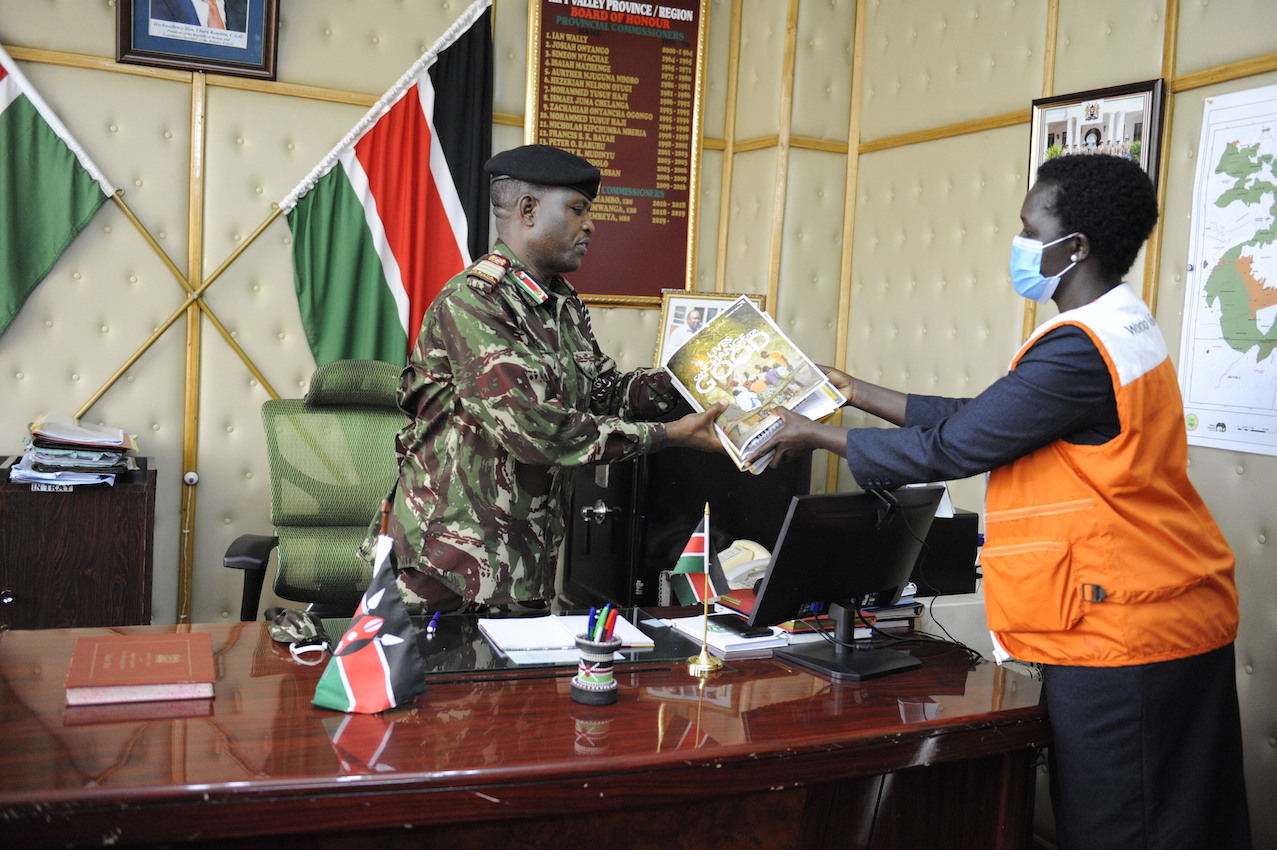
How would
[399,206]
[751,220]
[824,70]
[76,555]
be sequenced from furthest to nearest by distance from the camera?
[751,220], [824,70], [399,206], [76,555]

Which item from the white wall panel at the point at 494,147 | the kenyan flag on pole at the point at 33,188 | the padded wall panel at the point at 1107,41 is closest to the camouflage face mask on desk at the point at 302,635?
the white wall panel at the point at 494,147

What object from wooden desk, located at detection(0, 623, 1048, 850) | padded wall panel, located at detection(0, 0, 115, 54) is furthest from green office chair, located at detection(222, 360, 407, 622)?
padded wall panel, located at detection(0, 0, 115, 54)

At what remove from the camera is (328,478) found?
323 cm

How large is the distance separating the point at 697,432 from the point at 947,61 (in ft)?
7.30

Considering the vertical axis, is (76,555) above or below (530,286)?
below

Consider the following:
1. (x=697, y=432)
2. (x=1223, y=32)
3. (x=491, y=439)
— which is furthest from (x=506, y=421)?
(x=1223, y=32)

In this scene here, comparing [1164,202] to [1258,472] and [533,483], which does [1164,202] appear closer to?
[1258,472]

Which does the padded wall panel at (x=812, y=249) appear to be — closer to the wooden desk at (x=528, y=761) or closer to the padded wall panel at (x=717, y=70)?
the padded wall panel at (x=717, y=70)

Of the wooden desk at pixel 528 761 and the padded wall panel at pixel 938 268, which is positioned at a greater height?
the padded wall panel at pixel 938 268

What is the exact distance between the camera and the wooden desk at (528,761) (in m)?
1.38

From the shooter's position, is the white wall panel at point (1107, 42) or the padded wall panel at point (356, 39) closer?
the white wall panel at point (1107, 42)

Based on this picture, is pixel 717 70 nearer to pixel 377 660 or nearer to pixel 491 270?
pixel 491 270

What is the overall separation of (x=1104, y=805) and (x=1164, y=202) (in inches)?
77.0

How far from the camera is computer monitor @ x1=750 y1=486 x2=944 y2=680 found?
2.00 metres
